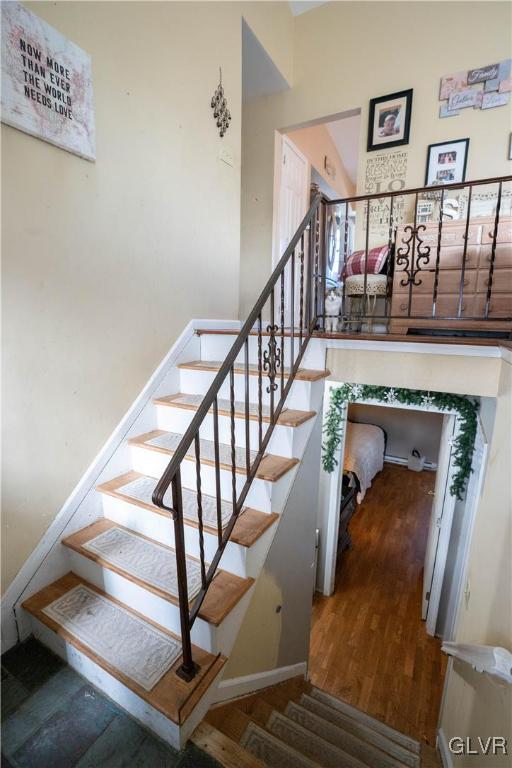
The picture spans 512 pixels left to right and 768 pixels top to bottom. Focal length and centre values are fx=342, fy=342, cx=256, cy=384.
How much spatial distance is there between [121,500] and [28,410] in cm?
62

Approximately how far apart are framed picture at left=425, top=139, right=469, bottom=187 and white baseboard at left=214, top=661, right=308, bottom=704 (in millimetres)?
3846

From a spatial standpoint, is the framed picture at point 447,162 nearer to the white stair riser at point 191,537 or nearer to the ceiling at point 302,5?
the ceiling at point 302,5

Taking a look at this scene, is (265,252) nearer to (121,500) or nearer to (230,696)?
(121,500)

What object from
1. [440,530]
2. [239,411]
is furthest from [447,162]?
[440,530]

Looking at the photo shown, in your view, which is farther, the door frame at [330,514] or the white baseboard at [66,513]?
the door frame at [330,514]

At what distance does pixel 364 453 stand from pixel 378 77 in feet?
14.4

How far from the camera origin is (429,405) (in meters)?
2.87

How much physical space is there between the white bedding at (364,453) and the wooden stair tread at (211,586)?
3438 millimetres

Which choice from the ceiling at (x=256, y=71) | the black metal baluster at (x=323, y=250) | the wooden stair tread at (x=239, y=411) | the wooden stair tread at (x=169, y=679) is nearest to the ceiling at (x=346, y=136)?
the ceiling at (x=256, y=71)

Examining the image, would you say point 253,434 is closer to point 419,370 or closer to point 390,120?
point 419,370

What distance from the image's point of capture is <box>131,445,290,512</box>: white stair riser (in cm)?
169

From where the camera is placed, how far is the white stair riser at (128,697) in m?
1.16

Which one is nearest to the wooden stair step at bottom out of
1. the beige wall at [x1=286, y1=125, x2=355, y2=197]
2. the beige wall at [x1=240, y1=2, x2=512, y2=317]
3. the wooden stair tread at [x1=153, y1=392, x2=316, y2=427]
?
the wooden stair tread at [x1=153, y1=392, x2=316, y2=427]

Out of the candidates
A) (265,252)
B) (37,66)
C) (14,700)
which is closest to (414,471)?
(265,252)
